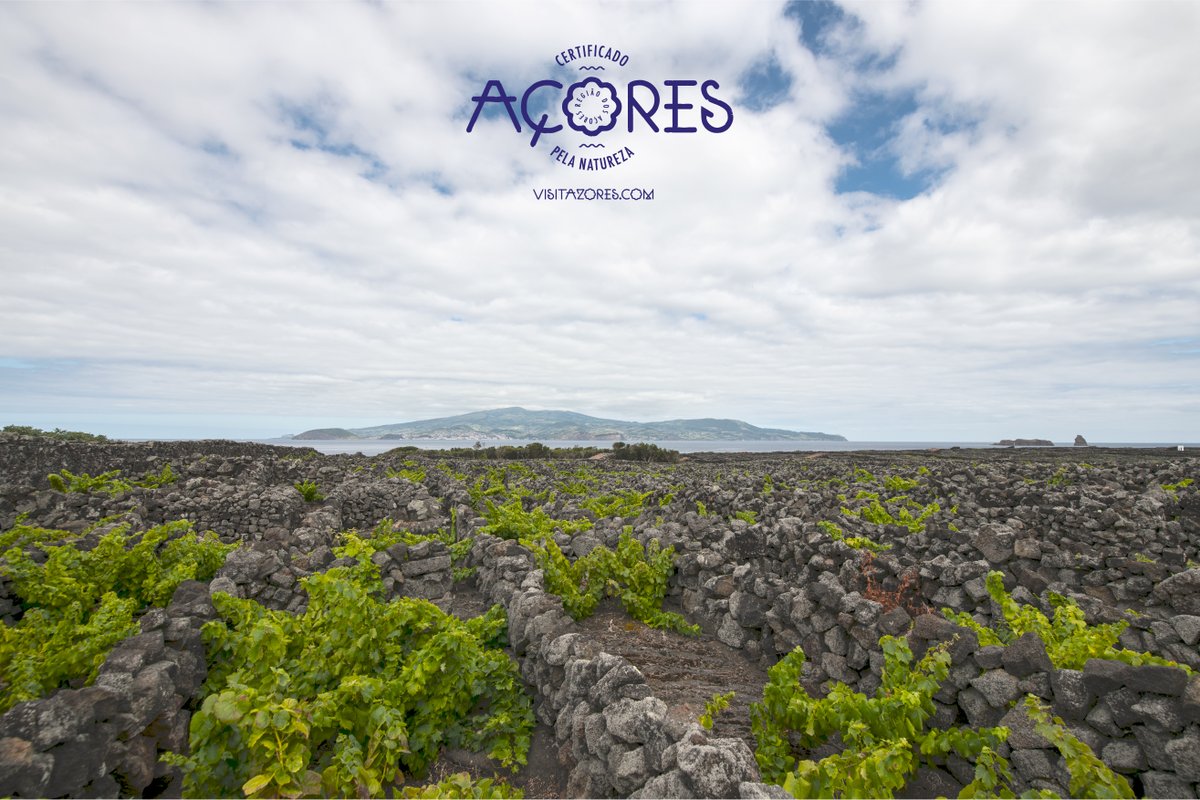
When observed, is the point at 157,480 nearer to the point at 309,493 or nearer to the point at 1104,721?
the point at 309,493

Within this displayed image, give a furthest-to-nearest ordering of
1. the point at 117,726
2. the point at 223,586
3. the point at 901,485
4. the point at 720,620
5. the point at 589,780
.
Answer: the point at 901,485, the point at 720,620, the point at 223,586, the point at 589,780, the point at 117,726

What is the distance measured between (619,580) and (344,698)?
20.2ft

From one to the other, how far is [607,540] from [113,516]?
12837 mm

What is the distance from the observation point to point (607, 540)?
14.2m

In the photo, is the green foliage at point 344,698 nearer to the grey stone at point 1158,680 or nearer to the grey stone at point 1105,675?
the grey stone at point 1105,675

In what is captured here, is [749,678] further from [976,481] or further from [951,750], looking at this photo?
[976,481]

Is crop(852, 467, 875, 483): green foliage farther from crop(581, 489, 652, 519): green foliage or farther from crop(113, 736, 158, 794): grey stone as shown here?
crop(113, 736, 158, 794): grey stone

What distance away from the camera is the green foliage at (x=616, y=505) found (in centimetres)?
1849

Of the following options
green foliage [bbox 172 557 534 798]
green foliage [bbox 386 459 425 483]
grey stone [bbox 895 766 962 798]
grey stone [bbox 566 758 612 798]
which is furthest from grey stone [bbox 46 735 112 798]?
green foliage [bbox 386 459 425 483]

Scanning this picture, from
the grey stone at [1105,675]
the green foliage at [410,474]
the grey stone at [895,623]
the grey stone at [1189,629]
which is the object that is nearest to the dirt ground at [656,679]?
the grey stone at [895,623]

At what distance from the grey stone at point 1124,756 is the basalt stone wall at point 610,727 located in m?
3.12

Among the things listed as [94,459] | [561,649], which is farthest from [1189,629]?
[94,459]

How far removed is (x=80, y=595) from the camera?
30.3 ft

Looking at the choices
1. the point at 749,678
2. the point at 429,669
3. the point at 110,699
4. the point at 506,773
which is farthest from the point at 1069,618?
the point at 110,699
